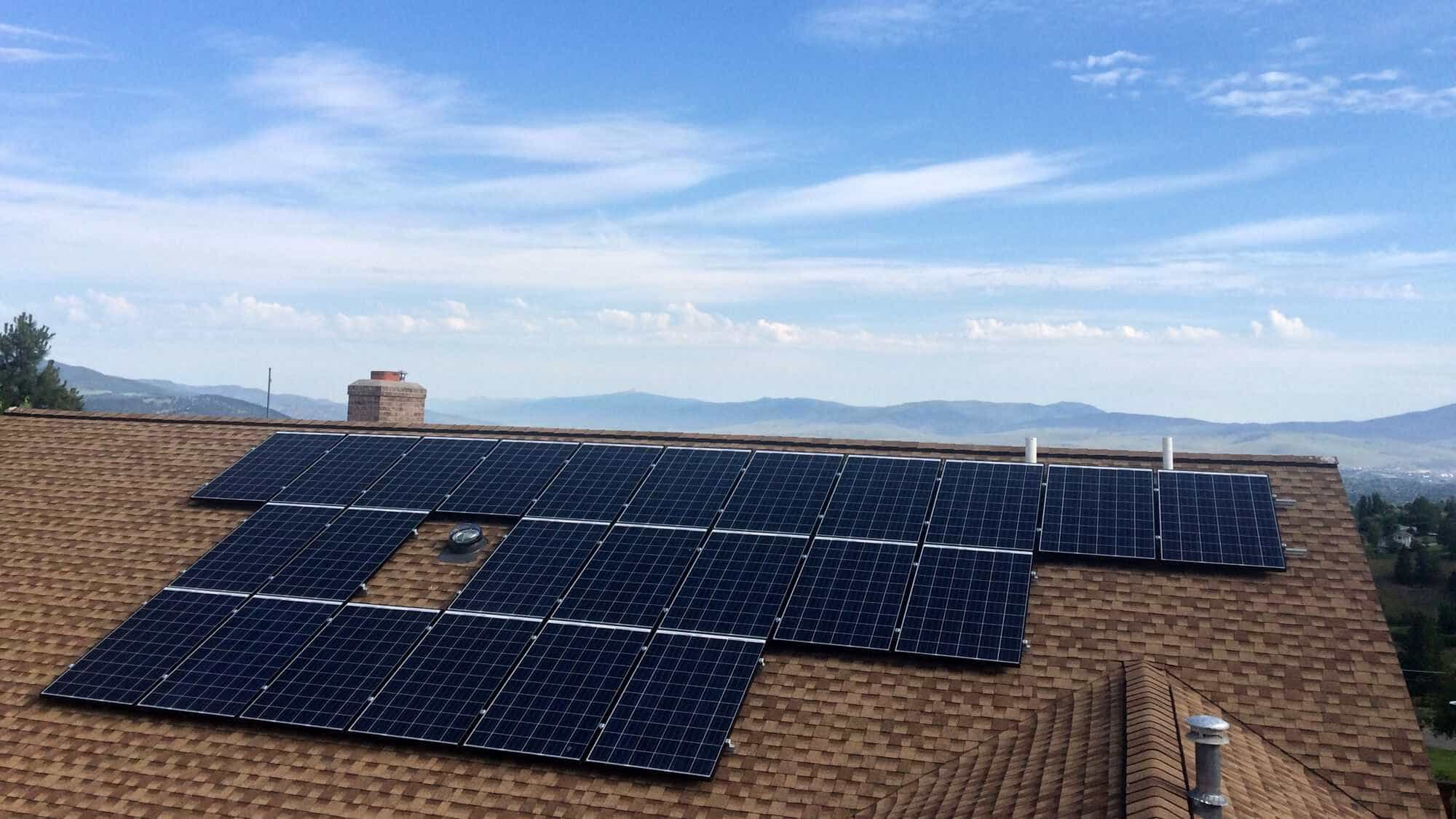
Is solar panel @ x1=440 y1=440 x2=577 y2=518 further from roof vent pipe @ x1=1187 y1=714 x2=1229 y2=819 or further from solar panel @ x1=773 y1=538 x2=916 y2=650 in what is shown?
roof vent pipe @ x1=1187 y1=714 x2=1229 y2=819

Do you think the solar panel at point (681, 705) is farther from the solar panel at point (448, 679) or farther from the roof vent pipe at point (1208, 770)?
the roof vent pipe at point (1208, 770)

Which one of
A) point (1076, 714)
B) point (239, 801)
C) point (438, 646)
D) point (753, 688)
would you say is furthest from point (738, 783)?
point (239, 801)

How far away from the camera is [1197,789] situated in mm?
9562

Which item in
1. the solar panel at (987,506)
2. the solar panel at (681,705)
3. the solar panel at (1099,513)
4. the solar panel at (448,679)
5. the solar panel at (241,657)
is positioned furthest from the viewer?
the solar panel at (987,506)

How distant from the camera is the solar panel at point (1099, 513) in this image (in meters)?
16.7

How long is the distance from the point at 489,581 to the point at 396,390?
12.9 meters

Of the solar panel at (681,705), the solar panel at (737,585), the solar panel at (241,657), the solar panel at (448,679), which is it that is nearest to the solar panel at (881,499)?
the solar panel at (737,585)

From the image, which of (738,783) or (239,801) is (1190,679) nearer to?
(738,783)

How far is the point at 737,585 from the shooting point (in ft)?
54.6

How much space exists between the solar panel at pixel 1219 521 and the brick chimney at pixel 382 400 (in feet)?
64.8

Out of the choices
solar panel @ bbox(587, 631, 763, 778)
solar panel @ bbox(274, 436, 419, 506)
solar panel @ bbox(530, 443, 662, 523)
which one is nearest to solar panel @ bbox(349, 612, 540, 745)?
solar panel @ bbox(587, 631, 763, 778)

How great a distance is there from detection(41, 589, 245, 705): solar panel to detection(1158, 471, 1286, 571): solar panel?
1611 cm

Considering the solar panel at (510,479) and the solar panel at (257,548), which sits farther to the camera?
the solar panel at (510,479)

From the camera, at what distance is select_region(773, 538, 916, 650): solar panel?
15461 mm
